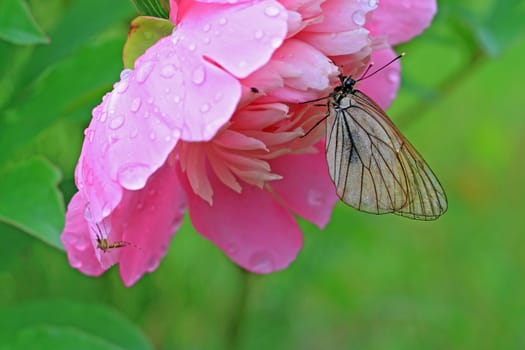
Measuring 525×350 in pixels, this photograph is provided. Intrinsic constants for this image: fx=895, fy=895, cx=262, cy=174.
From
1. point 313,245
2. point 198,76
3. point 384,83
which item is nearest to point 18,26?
point 198,76

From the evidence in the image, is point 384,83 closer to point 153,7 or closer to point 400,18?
point 400,18

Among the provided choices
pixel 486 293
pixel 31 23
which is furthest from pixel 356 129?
pixel 486 293

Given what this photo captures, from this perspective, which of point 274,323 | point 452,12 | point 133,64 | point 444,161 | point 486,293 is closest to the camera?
point 133,64

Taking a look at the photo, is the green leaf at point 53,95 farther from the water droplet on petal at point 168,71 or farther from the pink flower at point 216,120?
the water droplet on petal at point 168,71

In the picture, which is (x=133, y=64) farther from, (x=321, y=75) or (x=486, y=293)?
(x=486, y=293)

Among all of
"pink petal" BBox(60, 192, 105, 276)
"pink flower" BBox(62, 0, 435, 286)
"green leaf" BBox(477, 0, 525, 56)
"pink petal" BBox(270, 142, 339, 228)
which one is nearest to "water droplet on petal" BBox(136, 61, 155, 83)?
"pink flower" BBox(62, 0, 435, 286)

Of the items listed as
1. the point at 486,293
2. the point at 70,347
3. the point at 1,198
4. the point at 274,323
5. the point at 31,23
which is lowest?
the point at 486,293
